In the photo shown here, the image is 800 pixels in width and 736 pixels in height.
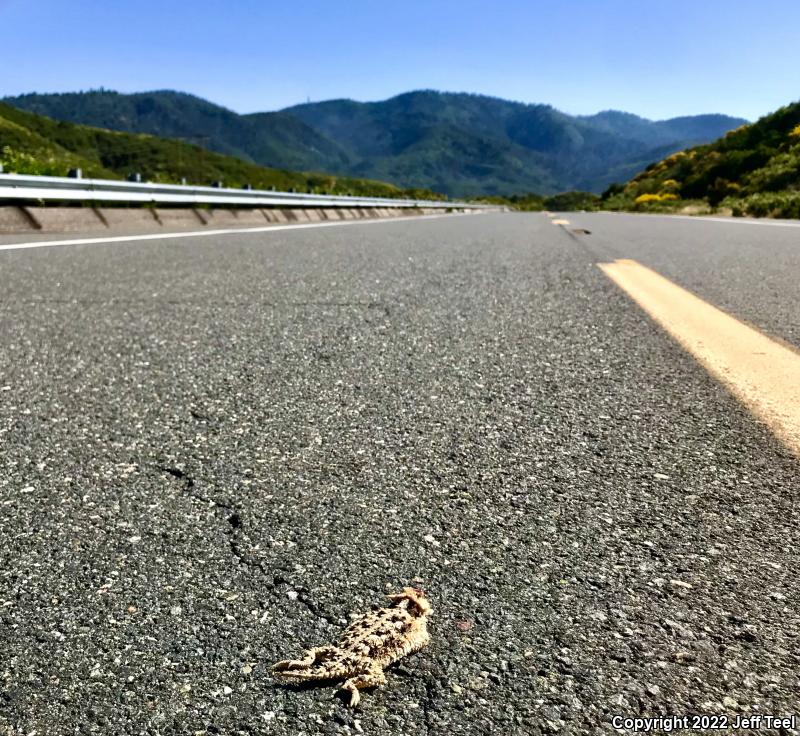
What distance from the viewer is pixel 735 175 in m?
46.2

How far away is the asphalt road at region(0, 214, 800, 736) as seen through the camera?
41.4 inches

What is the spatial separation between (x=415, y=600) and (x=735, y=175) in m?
50.4

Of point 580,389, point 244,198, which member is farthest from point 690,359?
point 244,198

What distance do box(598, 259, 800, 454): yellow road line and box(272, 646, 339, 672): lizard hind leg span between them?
1.37m

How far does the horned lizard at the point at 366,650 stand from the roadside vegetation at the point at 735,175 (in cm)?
2186

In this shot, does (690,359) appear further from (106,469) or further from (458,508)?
(106,469)

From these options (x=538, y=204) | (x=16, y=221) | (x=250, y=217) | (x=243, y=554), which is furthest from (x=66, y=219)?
(x=538, y=204)

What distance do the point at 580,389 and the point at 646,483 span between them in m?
0.80

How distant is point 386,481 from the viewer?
176cm

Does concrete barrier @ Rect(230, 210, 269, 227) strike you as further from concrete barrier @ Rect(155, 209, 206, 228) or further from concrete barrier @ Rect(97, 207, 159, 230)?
concrete barrier @ Rect(97, 207, 159, 230)

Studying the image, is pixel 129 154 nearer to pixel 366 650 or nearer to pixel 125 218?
pixel 125 218

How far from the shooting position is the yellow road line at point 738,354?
2.30 meters

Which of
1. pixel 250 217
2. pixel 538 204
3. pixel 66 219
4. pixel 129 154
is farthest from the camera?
pixel 129 154

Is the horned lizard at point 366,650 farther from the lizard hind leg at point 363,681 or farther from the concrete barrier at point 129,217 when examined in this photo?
the concrete barrier at point 129,217
